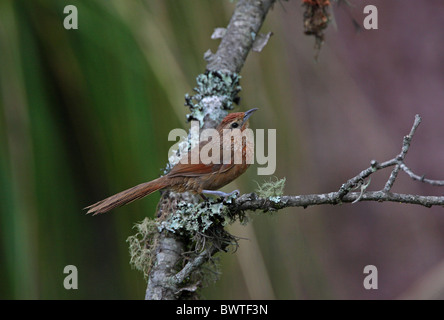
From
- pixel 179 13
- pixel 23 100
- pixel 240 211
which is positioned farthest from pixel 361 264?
pixel 23 100

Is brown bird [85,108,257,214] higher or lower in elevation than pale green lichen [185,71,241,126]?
lower

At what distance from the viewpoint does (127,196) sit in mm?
2238

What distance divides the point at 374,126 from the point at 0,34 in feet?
8.17

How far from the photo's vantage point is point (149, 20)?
2.46 m

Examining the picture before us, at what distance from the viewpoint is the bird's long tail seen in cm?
216

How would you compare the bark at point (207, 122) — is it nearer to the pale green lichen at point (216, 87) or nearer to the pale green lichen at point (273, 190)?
the pale green lichen at point (216, 87)

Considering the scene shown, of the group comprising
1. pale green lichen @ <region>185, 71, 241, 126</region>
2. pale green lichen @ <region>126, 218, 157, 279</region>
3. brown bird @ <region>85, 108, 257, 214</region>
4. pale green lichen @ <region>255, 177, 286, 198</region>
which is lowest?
pale green lichen @ <region>126, 218, 157, 279</region>

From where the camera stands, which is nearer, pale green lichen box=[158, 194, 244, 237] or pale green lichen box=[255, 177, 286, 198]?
pale green lichen box=[255, 177, 286, 198]

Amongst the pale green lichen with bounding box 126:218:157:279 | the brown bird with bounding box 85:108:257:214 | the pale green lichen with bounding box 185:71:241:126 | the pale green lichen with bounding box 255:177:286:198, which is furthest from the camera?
the pale green lichen with bounding box 185:71:241:126

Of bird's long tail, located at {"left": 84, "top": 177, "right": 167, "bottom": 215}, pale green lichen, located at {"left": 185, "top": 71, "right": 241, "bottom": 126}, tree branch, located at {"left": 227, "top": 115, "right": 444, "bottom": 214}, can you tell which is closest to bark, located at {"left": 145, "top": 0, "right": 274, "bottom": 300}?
pale green lichen, located at {"left": 185, "top": 71, "right": 241, "bottom": 126}

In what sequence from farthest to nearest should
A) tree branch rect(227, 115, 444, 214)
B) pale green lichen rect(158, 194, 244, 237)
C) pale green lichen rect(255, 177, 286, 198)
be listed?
pale green lichen rect(158, 194, 244, 237) < pale green lichen rect(255, 177, 286, 198) < tree branch rect(227, 115, 444, 214)

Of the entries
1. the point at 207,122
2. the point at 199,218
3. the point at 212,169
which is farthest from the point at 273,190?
the point at 207,122

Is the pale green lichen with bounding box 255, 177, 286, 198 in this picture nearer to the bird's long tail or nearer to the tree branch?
the tree branch
